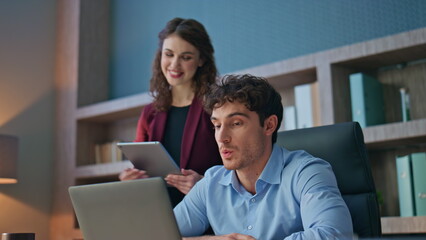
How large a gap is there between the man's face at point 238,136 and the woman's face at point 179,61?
71 centimetres

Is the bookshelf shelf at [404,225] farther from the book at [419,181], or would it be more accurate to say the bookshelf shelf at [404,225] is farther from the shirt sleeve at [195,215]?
the shirt sleeve at [195,215]

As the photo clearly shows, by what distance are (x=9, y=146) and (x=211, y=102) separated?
2408 millimetres

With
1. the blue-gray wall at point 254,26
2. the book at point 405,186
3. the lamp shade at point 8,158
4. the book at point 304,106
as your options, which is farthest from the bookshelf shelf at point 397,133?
the lamp shade at point 8,158

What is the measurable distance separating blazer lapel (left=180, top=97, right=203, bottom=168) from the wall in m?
2.15

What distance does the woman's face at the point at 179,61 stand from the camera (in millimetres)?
2285

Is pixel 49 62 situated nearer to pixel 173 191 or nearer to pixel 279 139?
pixel 173 191

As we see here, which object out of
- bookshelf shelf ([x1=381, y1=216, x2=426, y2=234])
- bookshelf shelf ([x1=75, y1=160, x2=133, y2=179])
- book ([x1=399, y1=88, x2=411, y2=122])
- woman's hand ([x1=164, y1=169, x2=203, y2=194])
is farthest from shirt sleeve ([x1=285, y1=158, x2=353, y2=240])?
bookshelf shelf ([x1=75, y1=160, x2=133, y2=179])

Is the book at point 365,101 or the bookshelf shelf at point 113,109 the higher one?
the bookshelf shelf at point 113,109

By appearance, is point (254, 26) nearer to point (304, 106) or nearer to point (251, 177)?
point (304, 106)

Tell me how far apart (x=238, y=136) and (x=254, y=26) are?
2.15m

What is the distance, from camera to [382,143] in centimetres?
Answer: 280

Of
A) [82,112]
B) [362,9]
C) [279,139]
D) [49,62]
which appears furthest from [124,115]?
[279,139]

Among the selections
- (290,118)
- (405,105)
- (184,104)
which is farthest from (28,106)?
(405,105)

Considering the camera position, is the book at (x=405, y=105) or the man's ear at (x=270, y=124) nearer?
the man's ear at (x=270, y=124)
